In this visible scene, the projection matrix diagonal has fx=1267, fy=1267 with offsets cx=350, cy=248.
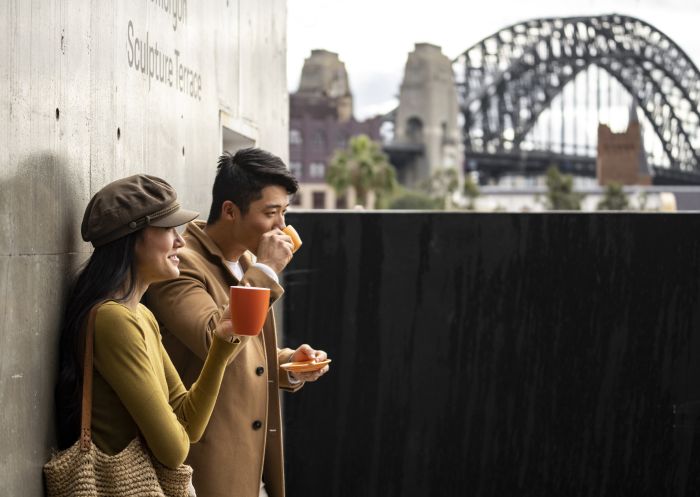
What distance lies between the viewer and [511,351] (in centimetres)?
576

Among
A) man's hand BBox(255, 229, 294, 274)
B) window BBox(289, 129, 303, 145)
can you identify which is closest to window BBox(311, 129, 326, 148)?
window BBox(289, 129, 303, 145)

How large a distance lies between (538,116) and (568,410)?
10632 cm

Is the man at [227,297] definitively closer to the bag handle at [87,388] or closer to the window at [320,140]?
the bag handle at [87,388]

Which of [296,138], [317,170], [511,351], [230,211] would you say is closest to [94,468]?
[230,211]

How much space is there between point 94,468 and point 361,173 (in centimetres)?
7251

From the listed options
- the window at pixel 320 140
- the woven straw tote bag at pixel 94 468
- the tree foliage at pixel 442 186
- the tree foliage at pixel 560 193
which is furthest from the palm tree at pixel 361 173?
the woven straw tote bag at pixel 94 468

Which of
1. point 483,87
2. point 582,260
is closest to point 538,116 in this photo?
point 483,87

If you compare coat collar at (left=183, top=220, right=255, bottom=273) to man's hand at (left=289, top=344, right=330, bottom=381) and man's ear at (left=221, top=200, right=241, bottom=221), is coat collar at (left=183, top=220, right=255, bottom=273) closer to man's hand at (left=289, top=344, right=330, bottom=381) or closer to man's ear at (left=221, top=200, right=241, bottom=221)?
man's ear at (left=221, top=200, right=241, bottom=221)

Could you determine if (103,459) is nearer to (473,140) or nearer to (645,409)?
(645,409)

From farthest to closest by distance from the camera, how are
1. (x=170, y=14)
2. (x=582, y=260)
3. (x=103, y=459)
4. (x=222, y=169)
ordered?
(x=582, y=260)
(x=170, y=14)
(x=222, y=169)
(x=103, y=459)

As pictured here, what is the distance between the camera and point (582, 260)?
5754mm

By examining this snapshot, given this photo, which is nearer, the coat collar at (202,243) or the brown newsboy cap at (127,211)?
the brown newsboy cap at (127,211)

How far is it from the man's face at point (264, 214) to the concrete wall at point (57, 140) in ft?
1.34

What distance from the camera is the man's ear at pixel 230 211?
133 inches
